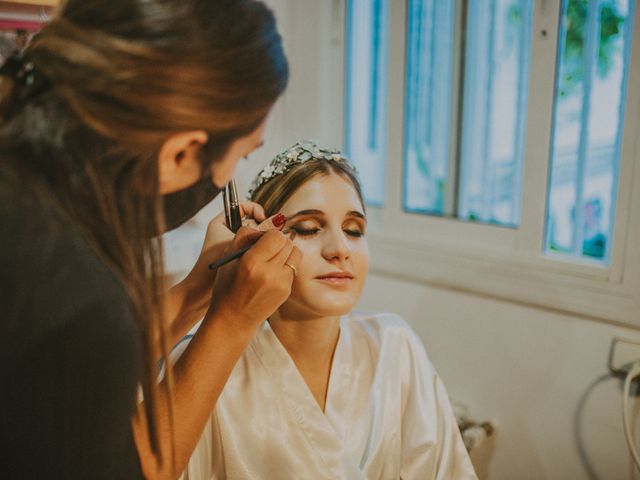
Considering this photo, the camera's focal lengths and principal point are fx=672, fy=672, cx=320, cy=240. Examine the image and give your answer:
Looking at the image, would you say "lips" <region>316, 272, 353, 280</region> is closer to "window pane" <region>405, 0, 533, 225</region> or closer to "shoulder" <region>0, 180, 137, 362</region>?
"shoulder" <region>0, 180, 137, 362</region>

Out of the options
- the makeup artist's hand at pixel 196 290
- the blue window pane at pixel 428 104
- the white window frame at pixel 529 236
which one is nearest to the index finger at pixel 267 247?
the makeup artist's hand at pixel 196 290

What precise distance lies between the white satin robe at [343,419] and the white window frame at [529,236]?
48 centimetres

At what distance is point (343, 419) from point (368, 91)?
122 cm

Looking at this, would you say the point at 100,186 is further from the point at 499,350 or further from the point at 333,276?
the point at 499,350

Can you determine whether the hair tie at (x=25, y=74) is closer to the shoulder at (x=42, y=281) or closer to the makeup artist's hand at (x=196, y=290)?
the shoulder at (x=42, y=281)

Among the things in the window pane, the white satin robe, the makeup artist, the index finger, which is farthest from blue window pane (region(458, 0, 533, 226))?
the makeup artist

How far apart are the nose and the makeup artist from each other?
517 mm

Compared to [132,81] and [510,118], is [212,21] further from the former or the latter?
[510,118]

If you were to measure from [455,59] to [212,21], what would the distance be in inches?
54.0

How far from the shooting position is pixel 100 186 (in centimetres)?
71

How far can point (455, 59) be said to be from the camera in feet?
6.40

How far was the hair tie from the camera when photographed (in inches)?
27.8

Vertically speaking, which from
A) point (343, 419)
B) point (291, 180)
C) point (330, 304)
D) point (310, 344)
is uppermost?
point (291, 180)

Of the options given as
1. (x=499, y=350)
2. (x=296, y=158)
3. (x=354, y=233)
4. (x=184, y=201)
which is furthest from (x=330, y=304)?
(x=499, y=350)
